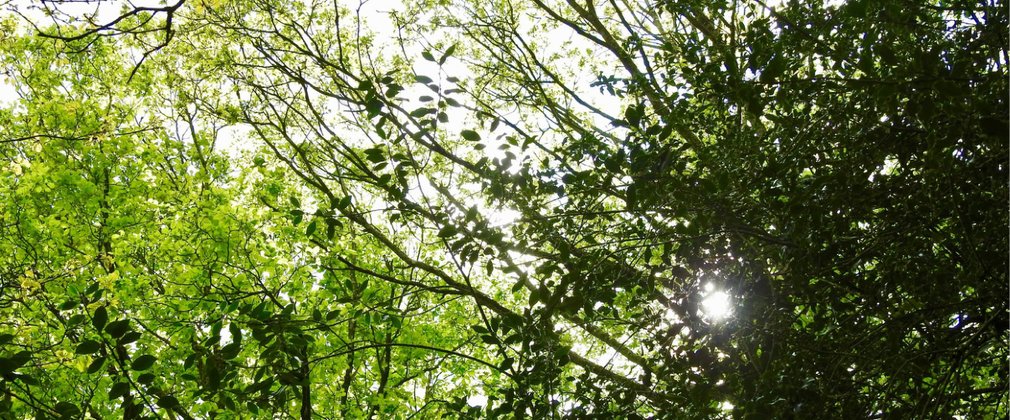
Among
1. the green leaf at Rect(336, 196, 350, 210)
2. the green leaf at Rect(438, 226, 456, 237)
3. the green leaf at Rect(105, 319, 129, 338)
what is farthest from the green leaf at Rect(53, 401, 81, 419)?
the green leaf at Rect(438, 226, 456, 237)

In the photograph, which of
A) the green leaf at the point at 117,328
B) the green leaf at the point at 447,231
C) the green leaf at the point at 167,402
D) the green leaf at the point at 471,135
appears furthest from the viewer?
the green leaf at the point at 447,231

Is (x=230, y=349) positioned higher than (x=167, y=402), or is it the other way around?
(x=230, y=349)

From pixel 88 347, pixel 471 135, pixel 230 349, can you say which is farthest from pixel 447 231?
pixel 88 347

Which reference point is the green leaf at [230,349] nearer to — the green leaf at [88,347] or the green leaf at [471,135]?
the green leaf at [88,347]

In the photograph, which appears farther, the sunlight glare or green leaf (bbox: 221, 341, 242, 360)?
the sunlight glare

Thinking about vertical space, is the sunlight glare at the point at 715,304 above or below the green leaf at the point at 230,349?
above

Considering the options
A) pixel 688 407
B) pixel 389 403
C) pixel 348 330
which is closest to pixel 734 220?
pixel 688 407

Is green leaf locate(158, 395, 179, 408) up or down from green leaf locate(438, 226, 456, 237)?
down

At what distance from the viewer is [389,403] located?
9672 mm

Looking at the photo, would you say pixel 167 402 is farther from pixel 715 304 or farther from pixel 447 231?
pixel 715 304

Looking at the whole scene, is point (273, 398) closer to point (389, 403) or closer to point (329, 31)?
point (389, 403)

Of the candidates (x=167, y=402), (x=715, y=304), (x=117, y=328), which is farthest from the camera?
(x=715, y=304)

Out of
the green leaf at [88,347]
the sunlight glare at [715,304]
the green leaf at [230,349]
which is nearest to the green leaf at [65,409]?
the green leaf at [88,347]

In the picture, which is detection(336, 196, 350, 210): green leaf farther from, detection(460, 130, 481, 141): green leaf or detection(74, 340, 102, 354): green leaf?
detection(74, 340, 102, 354): green leaf
